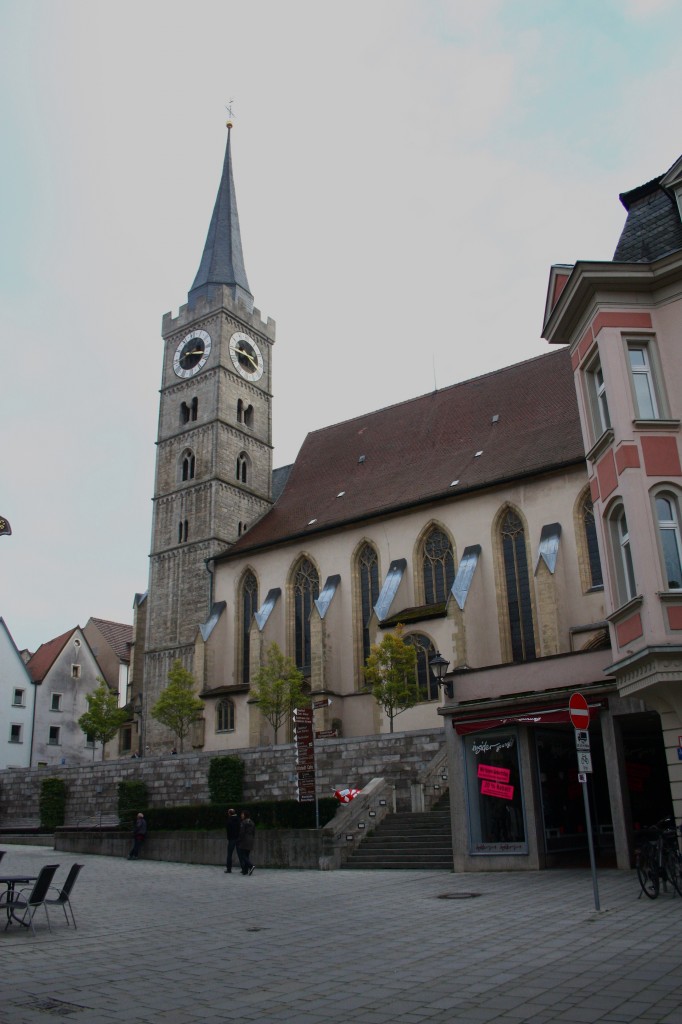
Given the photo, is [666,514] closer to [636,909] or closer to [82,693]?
[636,909]

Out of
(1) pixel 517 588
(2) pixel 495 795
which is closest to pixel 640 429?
(2) pixel 495 795

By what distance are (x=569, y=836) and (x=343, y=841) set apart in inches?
191

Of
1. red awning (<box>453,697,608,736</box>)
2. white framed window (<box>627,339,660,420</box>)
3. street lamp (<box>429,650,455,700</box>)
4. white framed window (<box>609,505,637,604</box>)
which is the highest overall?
white framed window (<box>627,339,660,420</box>)

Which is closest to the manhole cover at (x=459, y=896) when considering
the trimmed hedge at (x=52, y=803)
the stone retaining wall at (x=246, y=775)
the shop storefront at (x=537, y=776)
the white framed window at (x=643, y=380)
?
the shop storefront at (x=537, y=776)

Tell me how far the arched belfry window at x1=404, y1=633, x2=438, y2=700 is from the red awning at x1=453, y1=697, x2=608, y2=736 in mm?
14924

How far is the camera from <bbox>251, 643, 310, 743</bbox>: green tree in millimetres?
34553

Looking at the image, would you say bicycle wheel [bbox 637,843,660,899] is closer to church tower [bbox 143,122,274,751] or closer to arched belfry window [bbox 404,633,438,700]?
arched belfry window [bbox 404,633,438,700]

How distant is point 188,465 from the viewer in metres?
46.7

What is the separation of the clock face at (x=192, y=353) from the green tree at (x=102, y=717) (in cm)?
1728

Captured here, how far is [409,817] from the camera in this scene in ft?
65.5

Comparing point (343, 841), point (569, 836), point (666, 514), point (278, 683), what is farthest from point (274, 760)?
point (666, 514)

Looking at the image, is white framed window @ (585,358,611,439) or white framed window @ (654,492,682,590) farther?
white framed window @ (585,358,611,439)

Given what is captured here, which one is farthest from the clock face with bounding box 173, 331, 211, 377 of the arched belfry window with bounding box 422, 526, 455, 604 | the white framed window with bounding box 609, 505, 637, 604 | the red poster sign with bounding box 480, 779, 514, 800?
the white framed window with bounding box 609, 505, 637, 604

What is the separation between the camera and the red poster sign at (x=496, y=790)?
53.2 ft
